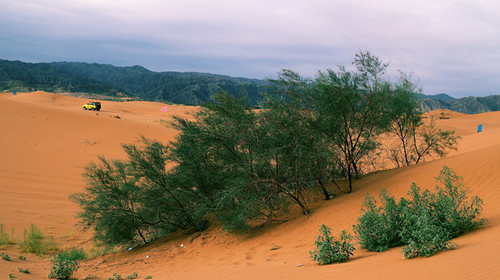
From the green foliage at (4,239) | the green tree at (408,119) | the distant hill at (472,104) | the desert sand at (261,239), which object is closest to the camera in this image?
the desert sand at (261,239)

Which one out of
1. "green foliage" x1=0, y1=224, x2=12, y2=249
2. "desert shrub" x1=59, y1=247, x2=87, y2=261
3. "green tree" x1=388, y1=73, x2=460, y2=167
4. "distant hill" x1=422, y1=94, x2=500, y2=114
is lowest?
"desert shrub" x1=59, y1=247, x2=87, y2=261

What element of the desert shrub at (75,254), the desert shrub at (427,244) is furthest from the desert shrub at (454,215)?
the desert shrub at (75,254)

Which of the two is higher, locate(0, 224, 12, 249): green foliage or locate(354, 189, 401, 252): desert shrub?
locate(354, 189, 401, 252): desert shrub

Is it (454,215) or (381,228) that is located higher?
(454,215)

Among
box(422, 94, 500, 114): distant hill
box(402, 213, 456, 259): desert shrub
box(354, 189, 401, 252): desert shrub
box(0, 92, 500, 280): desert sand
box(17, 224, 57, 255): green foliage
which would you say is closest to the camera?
box(0, 92, 500, 280): desert sand

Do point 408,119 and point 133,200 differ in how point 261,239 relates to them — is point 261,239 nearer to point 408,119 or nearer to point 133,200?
point 133,200

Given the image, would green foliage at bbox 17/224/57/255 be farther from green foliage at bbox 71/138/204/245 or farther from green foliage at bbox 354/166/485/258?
green foliage at bbox 354/166/485/258

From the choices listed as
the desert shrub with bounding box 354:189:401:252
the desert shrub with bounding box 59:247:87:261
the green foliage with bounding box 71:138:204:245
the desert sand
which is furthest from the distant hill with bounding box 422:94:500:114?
the desert shrub with bounding box 59:247:87:261

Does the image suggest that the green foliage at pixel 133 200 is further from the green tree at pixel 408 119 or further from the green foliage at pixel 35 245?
Result: the green tree at pixel 408 119

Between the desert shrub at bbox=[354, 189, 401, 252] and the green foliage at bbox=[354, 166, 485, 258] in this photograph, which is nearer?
the green foliage at bbox=[354, 166, 485, 258]

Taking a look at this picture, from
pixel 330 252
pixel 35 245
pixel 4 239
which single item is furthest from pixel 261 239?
pixel 4 239

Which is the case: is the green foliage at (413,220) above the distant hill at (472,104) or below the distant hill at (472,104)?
below

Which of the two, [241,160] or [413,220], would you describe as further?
[241,160]

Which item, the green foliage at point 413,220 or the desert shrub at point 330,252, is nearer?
the desert shrub at point 330,252
